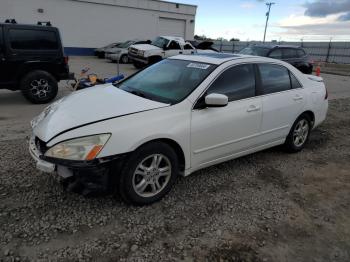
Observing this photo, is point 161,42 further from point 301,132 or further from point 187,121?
point 187,121

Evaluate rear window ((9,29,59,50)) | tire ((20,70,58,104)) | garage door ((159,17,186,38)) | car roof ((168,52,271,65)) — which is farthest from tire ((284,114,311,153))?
garage door ((159,17,186,38))

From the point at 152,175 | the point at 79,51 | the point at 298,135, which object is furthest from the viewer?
the point at 79,51

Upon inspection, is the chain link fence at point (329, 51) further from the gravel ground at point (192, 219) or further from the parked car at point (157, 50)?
the gravel ground at point (192, 219)

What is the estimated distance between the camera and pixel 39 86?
7988 mm

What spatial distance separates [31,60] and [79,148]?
19.1 ft

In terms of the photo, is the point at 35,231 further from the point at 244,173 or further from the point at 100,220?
the point at 244,173

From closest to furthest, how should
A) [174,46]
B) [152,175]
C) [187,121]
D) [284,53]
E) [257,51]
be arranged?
[152,175] → [187,121] → [257,51] → [284,53] → [174,46]

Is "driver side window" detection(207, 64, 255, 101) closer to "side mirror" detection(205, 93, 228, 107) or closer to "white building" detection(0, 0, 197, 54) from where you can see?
"side mirror" detection(205, 93, 228, 107)

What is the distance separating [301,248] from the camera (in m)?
3.02

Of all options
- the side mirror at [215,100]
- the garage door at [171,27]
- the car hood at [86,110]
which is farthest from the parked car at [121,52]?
the side mirror at [215,100]

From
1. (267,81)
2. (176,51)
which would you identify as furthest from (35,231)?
(176,51)

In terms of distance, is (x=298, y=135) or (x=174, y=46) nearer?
(x=298, y=135)

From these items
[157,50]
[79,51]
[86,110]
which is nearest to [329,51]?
[157,50]

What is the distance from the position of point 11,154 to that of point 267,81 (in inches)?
150
